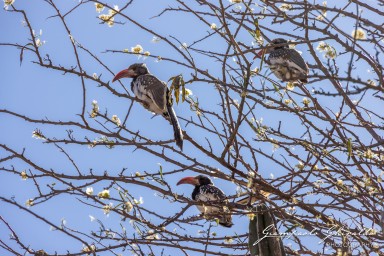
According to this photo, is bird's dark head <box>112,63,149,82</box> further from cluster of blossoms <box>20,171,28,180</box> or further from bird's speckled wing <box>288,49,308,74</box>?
cluster of blossoms <box>20,171,28,180</box>

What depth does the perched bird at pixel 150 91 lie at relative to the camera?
6.11 metres

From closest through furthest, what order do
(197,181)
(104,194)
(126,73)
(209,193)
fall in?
(104,194), (126,73), (209,193), (197,181)

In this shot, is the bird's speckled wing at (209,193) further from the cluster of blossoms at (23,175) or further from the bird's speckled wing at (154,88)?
the cluster of blossoms at (23,175)

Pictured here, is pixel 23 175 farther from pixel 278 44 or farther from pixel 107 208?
pixel 278 44

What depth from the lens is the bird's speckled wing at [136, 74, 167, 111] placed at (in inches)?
247

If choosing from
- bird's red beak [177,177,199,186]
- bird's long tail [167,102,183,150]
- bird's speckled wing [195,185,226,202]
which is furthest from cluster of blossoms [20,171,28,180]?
bird's red beak [177,177,199,186]

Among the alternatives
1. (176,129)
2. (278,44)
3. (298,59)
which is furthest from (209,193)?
(278,44)

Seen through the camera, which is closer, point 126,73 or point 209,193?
point 126,73

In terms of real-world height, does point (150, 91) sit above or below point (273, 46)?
above

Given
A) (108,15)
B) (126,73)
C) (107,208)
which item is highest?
(126,73)

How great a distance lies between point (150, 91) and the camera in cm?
654

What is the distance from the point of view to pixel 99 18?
16.1 ft

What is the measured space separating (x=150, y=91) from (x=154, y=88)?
6 centimetres

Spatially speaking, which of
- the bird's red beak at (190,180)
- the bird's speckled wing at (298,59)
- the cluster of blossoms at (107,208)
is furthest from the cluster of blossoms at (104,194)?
the bird's red beak at (190,180)
